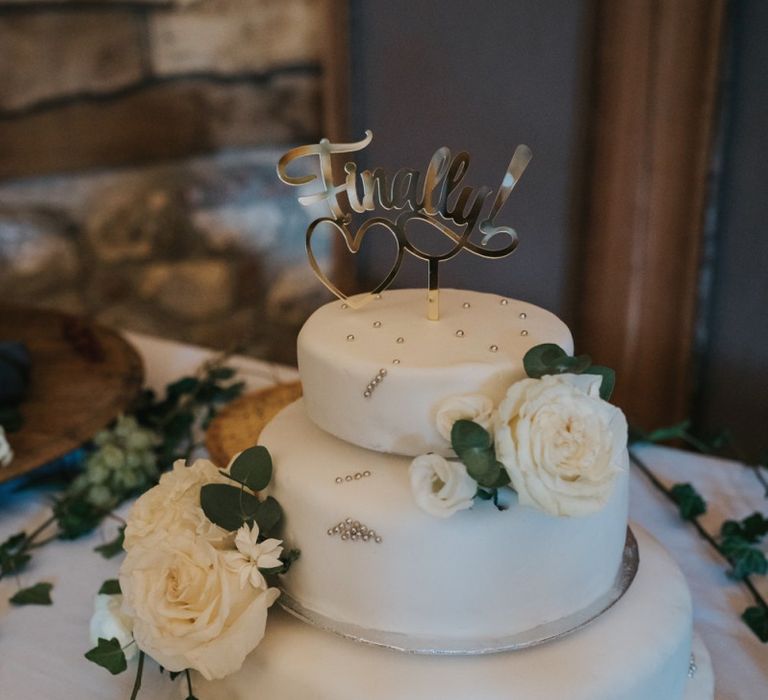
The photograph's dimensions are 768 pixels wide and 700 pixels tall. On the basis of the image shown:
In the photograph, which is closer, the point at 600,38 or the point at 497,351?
the point at 497,351

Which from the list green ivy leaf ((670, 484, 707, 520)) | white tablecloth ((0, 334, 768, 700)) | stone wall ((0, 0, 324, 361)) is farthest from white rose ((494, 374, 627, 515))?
stone wall ((0, 0, 324, 361))

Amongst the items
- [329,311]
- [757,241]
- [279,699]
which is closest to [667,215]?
[757,241]

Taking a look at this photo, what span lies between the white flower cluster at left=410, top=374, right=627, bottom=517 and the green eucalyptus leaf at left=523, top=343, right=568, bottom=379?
25 mm

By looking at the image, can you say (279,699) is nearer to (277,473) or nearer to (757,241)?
(277,473)

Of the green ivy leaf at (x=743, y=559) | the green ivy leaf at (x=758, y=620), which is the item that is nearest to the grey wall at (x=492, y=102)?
the green ivy leaf at (x=743, y=559)

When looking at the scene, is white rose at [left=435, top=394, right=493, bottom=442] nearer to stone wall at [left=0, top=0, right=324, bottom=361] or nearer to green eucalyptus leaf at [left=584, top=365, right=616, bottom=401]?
green eucalyptus leaf at [left=584, top=365, right=616, bottom=401]

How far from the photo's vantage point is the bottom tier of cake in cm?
69

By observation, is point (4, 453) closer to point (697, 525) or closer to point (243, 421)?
point (243, 421)

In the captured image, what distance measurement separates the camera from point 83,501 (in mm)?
1168

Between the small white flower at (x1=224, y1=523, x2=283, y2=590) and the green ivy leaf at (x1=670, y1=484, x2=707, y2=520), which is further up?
the small white flower at (x1=224, y1=523, x2=283, y2=590)

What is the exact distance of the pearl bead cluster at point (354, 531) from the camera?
2.32 feet

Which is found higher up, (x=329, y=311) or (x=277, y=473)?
(x=329, y=311)

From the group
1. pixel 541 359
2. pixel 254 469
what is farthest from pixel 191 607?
pixel 541 359

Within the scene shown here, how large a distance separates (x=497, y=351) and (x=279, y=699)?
1.22 feet
